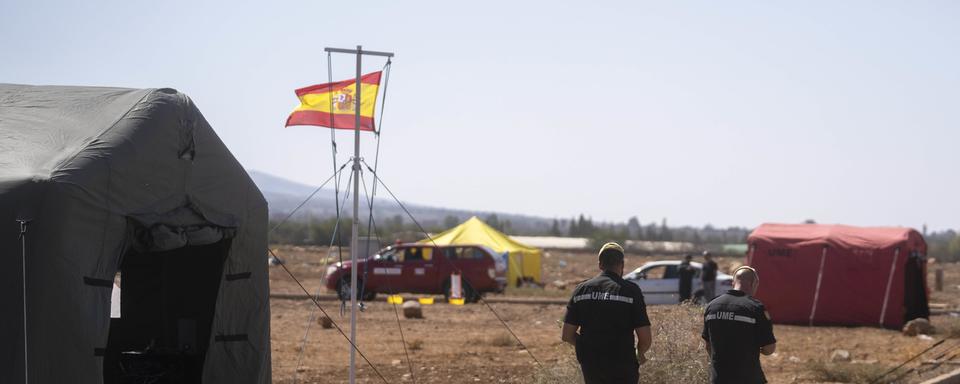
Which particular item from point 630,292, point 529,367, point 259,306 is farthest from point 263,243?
point 529,367

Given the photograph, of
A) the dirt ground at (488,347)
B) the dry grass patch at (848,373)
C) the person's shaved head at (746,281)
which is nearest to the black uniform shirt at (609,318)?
the person's shaved head at (746,281)

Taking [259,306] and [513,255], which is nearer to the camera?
[259,306]

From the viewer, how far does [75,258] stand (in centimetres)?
776

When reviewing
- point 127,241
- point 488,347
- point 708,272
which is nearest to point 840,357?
point 488,347

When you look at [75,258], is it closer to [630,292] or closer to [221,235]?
[221,235]

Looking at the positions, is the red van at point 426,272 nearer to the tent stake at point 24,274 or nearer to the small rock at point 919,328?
the small rock at point 919,328

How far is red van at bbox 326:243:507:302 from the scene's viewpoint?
89.8ft

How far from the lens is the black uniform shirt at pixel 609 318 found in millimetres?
7668

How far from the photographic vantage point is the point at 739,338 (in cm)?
764

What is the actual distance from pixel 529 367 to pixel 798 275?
1063cm

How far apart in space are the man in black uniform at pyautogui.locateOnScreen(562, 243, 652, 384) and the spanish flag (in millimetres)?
4698

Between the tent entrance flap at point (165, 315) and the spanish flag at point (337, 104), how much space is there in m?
2.29

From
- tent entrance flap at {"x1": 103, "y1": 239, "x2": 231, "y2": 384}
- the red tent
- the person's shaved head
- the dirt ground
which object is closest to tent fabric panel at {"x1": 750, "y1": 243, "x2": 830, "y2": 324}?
the red tent

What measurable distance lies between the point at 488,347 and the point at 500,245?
14.7 metres
